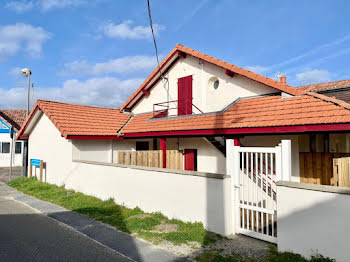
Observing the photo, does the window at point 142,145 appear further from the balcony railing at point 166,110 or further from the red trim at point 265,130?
the red trim at point 265,130

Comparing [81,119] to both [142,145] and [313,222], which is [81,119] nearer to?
[142,145]

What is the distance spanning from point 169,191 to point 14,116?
25709 millimetres

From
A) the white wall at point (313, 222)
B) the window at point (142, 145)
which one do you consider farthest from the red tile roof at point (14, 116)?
the white wall at point (313, 222)

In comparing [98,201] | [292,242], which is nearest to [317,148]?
[292,242]

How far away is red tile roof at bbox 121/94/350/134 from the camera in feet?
23.3

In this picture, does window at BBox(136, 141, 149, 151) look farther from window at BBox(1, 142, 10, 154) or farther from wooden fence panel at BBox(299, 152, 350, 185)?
window at BBox(1, 142, 10, 154)

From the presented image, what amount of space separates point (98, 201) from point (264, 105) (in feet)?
22.5

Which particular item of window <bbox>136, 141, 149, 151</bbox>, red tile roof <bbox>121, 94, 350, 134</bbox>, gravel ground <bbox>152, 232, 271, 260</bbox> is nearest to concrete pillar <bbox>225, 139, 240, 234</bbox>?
gravel ground <bbox>152, 232, 271, 260</bbox>

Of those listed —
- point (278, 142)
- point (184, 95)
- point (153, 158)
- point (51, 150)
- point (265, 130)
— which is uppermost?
point (184, 95)

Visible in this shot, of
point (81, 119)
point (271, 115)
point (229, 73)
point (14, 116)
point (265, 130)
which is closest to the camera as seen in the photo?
point (265, 130)

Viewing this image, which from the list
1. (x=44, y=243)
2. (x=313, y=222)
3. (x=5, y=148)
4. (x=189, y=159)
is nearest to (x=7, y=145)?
(x=5, y=148)

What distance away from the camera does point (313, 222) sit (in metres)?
4.70

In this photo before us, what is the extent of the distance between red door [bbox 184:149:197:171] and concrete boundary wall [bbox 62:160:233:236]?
147 inches

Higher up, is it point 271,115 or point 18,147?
point 271,115
